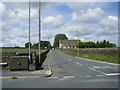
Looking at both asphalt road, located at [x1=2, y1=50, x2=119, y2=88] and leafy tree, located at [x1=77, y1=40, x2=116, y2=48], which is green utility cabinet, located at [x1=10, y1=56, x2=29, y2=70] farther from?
leafy tree, located at [x1=77, y1=40, x2=116, y2=48]

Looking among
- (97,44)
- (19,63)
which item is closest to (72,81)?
(19,63)

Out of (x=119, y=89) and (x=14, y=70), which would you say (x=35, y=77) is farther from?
(x=119, y=89)

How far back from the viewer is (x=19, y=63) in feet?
52.0

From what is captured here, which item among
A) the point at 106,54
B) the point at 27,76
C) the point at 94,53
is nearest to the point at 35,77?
the point at 27,76

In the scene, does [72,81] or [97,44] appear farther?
[97,44]

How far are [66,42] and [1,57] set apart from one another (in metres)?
158

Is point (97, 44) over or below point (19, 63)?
over

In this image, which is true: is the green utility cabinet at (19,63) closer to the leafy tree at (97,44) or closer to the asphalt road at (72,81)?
the asphalt road at (72,81)

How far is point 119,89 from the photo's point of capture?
8.51 meters

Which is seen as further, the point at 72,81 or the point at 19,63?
the point at 19,63

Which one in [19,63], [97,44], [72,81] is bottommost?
[72,81]

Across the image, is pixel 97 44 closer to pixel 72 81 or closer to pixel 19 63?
pixel 19 63

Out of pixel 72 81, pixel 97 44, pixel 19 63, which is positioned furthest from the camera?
pixel 97 44

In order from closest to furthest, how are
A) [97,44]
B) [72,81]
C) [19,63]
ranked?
[72,81], [19,63], [97,44]
